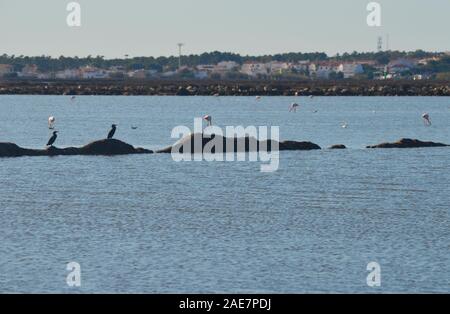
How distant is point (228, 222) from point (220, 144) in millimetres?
20692

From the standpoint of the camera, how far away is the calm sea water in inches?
952

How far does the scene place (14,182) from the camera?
41.4m

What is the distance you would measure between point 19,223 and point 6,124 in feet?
186

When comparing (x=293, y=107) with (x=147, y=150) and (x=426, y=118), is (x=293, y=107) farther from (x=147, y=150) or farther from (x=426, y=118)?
(x=147, y=150)

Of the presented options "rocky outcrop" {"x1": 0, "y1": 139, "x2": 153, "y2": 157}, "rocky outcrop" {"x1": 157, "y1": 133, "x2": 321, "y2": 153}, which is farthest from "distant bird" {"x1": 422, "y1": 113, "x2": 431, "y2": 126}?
"rocky outcrop" {"x1": 0, "y1": 139, "x2": 153, "y2": 157}

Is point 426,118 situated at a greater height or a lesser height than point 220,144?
lesser

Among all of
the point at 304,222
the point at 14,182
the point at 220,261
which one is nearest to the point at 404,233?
the point at 304,222

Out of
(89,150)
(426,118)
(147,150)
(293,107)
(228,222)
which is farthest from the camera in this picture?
(293,107)

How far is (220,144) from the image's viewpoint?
52625 mm

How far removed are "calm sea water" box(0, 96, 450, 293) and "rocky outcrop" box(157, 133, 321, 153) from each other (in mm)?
1480

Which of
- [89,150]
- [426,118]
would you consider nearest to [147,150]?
[89,150]

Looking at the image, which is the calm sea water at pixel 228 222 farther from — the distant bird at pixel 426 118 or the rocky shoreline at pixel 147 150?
the distant bird at pixel 426 118

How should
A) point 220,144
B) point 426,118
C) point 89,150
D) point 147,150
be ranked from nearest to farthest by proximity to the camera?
point 89,150
point 147,150
point 220,144
point 426,118
